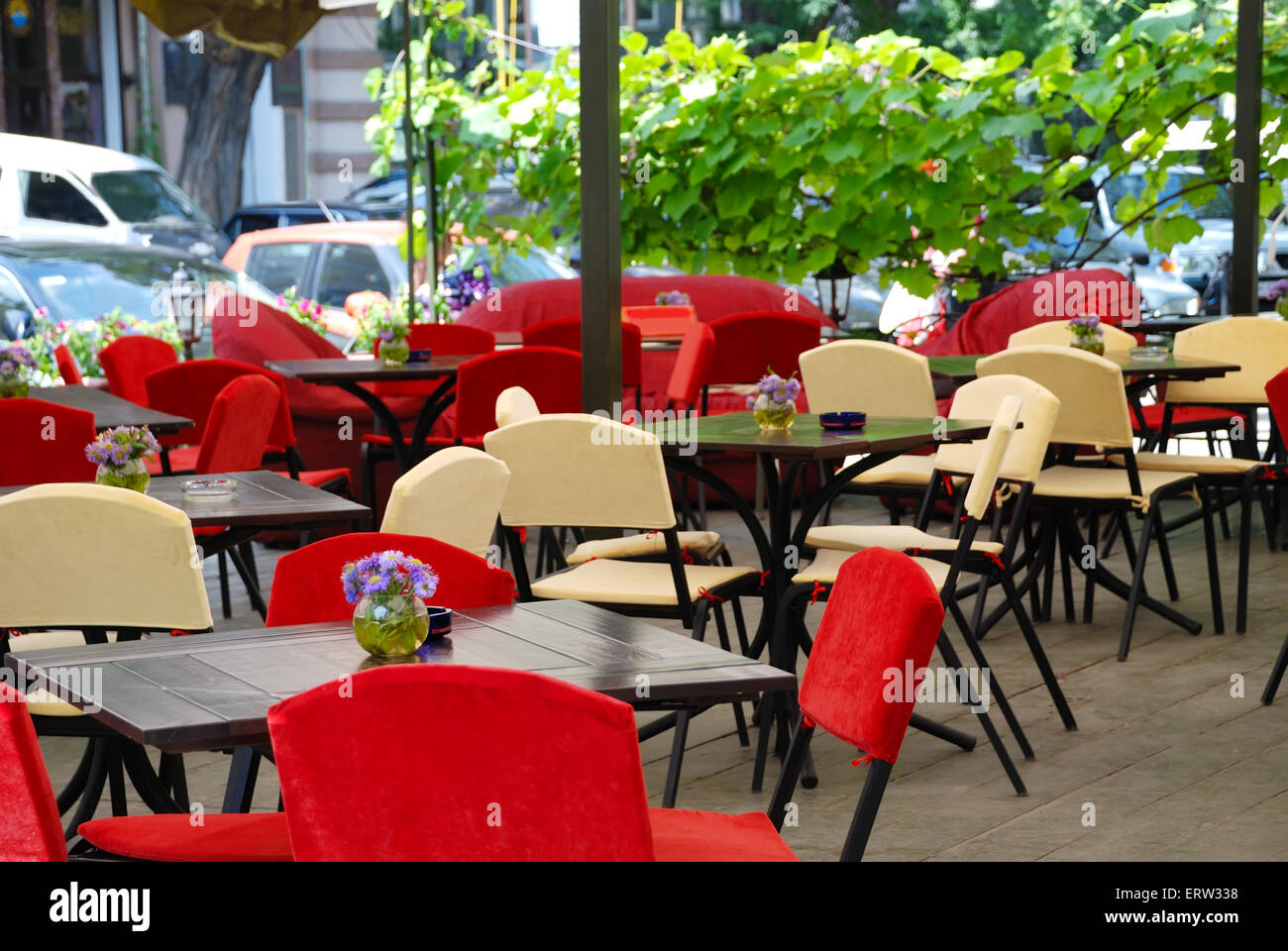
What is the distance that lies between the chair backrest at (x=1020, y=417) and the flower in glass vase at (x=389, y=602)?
2036 mm

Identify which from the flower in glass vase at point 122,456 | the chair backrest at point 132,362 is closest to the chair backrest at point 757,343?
the chair backrest at point 132,362

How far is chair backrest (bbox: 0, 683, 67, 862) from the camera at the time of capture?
1.50 meters

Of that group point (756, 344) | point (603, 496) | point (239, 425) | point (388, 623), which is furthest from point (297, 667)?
point (756, 344)

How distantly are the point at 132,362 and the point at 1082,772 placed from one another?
164 inches

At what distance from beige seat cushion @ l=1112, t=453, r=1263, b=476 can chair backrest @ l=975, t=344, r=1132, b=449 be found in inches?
17.6

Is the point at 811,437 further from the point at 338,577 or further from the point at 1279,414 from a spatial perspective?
the point at 338,577

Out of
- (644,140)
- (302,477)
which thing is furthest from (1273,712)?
(644,140)

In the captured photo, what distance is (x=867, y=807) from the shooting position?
206 centimetres

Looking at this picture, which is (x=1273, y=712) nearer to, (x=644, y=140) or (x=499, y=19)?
(x=644, y=140)

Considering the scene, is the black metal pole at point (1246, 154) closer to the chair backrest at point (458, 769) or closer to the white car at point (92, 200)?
the white car at point (92, 200)

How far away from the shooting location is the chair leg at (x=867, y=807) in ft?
6.73

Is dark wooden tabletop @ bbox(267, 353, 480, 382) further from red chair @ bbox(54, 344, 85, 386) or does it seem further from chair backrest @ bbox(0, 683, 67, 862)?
A: chair backrest @ bbox(0, 683, 67, 862)

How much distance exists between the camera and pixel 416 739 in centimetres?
151

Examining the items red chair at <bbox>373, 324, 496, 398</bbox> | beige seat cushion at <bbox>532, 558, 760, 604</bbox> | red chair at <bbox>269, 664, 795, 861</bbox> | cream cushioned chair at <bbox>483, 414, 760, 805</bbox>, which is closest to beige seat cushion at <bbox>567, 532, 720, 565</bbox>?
beige seat cushion at <bbox>532, 558, 760, 604</bbox>
